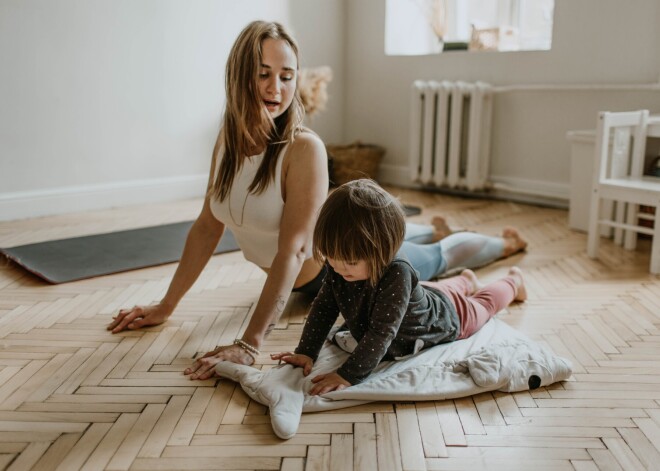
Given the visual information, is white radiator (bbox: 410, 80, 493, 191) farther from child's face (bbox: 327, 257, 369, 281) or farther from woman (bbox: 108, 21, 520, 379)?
child's face (bbox: 327, 257, 369, 281)

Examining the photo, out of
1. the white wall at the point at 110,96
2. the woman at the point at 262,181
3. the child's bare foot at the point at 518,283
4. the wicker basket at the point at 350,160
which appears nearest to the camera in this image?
A: the woman at the point at 262,181

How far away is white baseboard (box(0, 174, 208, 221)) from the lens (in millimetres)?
3545

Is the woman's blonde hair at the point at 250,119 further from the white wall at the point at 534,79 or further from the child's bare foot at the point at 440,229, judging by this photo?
the white wall at the point at 534,79

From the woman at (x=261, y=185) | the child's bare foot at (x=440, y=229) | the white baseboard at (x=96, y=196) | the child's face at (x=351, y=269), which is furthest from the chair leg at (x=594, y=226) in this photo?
the white baseboard at (x=96, y=196)

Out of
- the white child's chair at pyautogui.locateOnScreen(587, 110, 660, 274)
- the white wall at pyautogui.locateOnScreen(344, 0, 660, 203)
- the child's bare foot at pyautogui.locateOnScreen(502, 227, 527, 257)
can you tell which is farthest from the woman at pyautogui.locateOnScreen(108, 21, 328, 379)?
the white wall at pyautogui.locateOnScreen(344, 0, 660, 203)

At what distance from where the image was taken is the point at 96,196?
3.82 m

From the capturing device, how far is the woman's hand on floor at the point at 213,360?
166cm

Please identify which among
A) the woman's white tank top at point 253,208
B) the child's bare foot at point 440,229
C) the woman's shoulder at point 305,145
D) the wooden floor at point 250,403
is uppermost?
the woman's shoulder at point 305,145

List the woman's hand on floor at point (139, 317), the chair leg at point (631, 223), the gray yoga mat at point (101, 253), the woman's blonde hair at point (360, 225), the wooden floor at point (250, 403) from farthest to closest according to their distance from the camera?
the chair leg at point (631, 223) → the gray yoga mat at point (101, 253) → the woman's hand on floor at point (139, 317) → the woman's blonde hair at point (360, 225) → the wooden floor at point (250, 403)

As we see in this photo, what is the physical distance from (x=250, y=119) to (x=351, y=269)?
0.56 meters

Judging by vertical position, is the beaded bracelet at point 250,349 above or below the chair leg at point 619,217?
below

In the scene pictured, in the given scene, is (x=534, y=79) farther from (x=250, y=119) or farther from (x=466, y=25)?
(x=250, y=119)

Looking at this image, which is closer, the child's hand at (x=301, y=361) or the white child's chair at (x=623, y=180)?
the child's hand at (x=301, y=361)

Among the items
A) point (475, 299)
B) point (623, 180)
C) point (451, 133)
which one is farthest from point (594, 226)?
point (451, 133)
